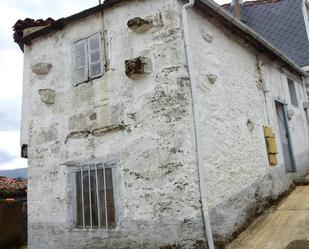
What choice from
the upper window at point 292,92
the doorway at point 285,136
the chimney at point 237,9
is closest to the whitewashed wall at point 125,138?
the doorway at point 285,136

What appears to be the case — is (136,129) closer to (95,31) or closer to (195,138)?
(195,138)

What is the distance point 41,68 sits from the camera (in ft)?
25.2

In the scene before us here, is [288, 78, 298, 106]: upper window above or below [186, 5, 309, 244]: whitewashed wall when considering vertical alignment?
above

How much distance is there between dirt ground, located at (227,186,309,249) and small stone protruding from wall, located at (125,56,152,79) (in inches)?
136

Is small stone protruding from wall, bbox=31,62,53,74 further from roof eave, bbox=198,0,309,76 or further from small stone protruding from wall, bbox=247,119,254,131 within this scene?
small stone protruding from wall, bbox=247,119,254,131

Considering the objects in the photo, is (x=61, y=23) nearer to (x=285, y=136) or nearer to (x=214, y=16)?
(x=214, y=16)

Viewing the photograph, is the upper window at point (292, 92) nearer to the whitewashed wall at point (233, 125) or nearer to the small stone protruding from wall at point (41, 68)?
the whitewashed wall at point (233, 125)

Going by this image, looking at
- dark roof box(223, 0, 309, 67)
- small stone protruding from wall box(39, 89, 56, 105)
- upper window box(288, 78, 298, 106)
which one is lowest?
small stone protruding from wall box(39, 89, 56, 105)

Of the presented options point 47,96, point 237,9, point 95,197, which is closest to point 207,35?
point 47,96

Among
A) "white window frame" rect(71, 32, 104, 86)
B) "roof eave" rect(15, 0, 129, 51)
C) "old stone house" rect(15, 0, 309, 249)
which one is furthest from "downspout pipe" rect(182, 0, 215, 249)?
"white window frame" rect(71, 32, 104, 86)

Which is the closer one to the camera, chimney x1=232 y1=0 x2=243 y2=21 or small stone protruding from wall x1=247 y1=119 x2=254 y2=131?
small stone protruding from wall x1=247 y1=119 x2=254 y2=131

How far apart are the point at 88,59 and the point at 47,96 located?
1.25 meters

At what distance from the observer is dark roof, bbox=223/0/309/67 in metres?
12.3

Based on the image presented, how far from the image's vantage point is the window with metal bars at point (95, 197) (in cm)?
632
